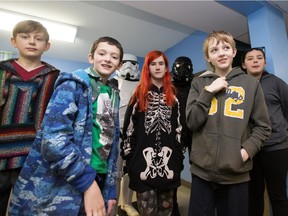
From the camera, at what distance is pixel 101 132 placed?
2.52ft

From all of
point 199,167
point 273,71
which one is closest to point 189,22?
point 273,71

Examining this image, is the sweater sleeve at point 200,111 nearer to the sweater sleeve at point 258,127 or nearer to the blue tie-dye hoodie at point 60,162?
the sweater sleeve at point 258,127

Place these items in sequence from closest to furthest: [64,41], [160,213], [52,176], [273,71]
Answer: [52,176] < [160,213] < [273,71] < [64,41]

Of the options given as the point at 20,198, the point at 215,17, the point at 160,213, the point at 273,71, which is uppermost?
the point at 215,17

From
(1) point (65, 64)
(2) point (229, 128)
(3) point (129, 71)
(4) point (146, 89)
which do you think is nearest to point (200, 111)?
(2) point (229, 128)

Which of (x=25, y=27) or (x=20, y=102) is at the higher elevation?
(x=25, y=27)

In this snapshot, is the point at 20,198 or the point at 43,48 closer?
the point at 20,198

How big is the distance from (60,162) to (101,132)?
223 millimetres

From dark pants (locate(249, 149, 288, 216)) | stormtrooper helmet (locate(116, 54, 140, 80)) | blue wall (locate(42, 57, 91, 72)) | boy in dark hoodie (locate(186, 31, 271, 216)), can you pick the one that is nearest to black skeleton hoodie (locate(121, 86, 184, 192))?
boy in dark hoodie (locate(186, 31, 271, 216))

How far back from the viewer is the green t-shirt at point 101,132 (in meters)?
0.74

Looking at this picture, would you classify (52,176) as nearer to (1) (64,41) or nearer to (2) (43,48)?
(2) (43,48)

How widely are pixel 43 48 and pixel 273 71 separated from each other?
1923 mm

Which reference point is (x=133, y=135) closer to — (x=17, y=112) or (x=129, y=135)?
(x=129, y=135)

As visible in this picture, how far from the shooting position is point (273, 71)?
5.81 ft
